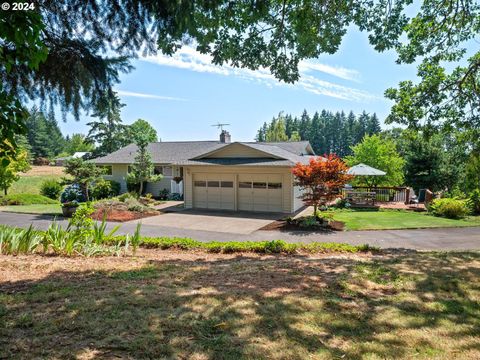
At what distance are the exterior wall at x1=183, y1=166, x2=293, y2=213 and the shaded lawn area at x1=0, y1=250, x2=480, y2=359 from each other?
12225 mm

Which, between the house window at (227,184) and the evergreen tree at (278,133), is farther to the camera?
the evergreen tree at (278,133)

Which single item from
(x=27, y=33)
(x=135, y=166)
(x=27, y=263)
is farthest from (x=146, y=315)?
(x=135, y=166)

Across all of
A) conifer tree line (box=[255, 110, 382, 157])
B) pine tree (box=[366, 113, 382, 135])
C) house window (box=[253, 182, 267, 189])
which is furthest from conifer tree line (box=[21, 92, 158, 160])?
pine tree (box=[366, 113, 382, 135])

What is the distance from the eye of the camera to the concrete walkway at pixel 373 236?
36.5ft

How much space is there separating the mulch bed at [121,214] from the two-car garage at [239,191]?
3.04 metres

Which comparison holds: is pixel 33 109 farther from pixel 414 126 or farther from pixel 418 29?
pixel 414 126

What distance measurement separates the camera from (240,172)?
61.8ft

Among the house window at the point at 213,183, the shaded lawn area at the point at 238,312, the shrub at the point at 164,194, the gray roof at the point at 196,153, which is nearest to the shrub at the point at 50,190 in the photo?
the gray roof at the point at 196,153

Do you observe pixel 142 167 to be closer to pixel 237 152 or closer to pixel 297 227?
pixel 237 152

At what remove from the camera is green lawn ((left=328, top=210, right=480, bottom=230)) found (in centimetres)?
1425

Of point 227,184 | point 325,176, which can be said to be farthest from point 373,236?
point 227,184

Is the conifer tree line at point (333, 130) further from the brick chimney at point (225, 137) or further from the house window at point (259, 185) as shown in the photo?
the house window at point (259, 185)

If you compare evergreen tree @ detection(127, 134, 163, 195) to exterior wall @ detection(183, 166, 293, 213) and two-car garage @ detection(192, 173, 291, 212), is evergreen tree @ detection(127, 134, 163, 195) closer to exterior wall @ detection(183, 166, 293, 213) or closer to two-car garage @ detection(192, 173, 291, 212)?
exterior wall @ detection(183, 166, 293, 213)

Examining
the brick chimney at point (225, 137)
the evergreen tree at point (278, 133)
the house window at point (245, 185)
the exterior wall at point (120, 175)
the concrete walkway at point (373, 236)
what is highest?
the evergreen tree at point (278, 133)
